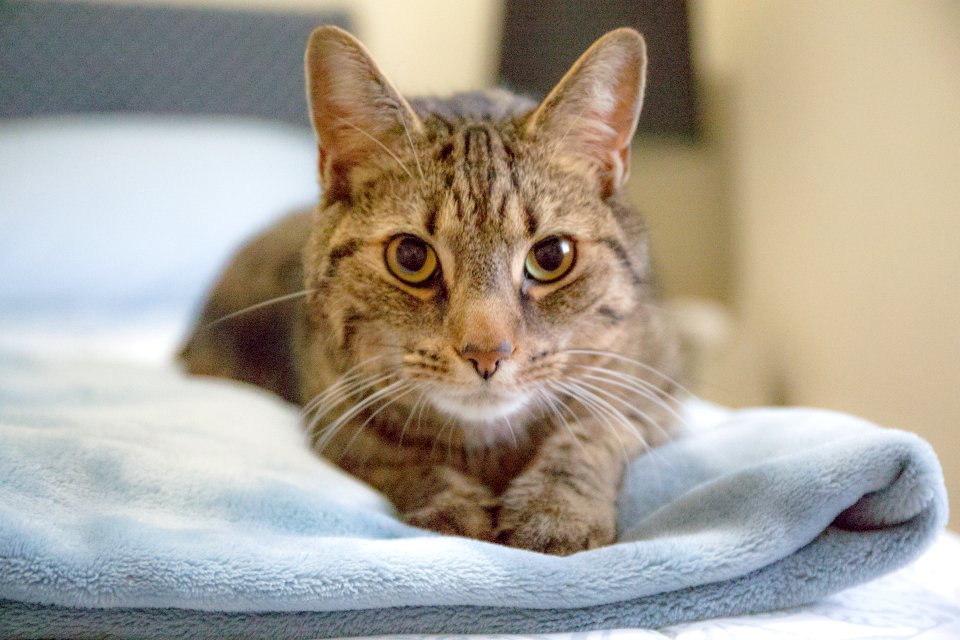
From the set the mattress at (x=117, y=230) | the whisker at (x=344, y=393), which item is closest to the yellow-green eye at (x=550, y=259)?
the whisker at (x=344, y=393)

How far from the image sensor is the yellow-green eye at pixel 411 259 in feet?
2.86

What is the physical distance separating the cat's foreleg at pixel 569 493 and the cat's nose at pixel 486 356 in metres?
0.15

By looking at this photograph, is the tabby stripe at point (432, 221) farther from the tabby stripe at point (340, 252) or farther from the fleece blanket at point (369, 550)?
the fleece blanket at point (369, 550)

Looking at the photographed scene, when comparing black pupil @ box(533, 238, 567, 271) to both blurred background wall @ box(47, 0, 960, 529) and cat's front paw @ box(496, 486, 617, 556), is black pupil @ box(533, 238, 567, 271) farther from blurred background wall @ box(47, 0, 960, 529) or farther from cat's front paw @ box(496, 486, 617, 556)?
blurred background wall @ box(47, 0, 960, 529)

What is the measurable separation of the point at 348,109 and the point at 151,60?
2013 mm

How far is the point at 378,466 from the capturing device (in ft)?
3.16

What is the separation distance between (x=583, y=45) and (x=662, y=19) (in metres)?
0.35

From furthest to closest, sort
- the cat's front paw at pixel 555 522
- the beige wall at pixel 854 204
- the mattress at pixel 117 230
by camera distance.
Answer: the mattress at pixel 117 230
the beige wall at pixel 854 204
the cat's front paw at pixel 555 522

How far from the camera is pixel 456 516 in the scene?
796 millimetres

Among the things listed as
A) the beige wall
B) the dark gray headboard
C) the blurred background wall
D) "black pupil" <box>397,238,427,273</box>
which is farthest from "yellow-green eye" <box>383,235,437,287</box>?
the dark gray headboard

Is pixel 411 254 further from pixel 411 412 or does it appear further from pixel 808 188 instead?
pixel 808 188

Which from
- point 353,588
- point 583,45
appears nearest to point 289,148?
point 583,45

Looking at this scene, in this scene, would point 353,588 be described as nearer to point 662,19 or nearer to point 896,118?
point 896,118

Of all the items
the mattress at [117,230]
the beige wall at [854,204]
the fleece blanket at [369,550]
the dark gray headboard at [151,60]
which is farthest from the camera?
the dark gray headboard at [151,60]
